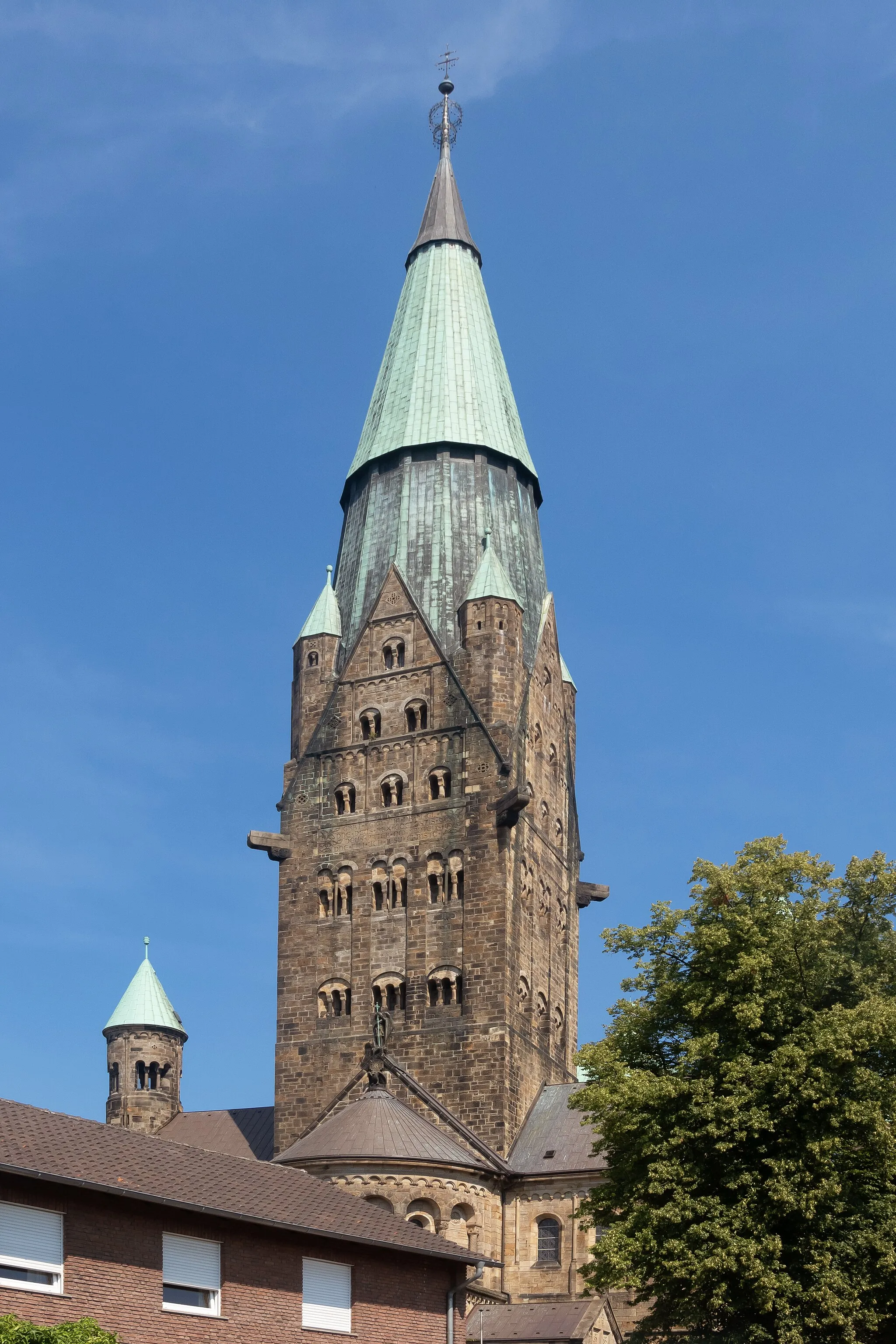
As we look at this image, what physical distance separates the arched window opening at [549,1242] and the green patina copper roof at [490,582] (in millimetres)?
22455

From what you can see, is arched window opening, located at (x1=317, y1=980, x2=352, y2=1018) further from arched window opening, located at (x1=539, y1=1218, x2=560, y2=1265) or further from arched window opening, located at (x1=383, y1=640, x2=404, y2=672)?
arched window opening, located at (x1=383, y1=640, x2=404, y2=672)

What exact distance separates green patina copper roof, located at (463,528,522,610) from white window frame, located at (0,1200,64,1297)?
4277cm

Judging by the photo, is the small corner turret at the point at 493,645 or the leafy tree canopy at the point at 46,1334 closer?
the leafy tree canopy at the point at 46,1334

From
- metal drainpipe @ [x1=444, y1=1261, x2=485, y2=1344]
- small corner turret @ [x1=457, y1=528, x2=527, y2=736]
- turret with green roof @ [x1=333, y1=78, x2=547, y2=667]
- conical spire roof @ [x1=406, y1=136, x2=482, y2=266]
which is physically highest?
conical spire roof @ [x1=406, y1=136, x2=482, y2=266]

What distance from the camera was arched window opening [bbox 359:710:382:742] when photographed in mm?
68250

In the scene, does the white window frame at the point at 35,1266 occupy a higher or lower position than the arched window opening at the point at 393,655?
lower

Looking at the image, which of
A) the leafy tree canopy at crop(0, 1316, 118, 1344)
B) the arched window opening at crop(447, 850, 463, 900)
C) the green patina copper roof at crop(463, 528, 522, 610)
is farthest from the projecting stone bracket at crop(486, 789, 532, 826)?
the leafy tree canopy at crop(0, 1316, 118, 1344)

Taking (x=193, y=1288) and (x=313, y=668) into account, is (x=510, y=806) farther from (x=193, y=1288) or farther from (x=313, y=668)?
(x=193, y=1288)

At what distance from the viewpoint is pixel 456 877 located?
2530 inches

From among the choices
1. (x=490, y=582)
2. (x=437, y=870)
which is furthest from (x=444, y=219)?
(x=437, y=870)

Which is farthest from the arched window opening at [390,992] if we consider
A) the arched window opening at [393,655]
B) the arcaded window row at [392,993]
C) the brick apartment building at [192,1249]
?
the brick apartment building at [192,1249]

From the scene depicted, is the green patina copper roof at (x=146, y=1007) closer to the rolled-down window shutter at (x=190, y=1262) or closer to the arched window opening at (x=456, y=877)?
the arched window opening at (x=456, y=877)

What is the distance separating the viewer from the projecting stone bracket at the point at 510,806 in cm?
6256

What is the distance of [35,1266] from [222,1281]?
3.66 metres
